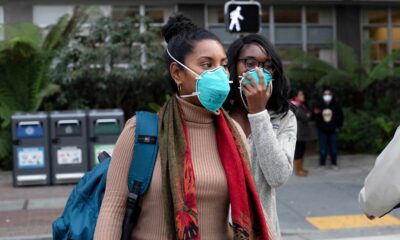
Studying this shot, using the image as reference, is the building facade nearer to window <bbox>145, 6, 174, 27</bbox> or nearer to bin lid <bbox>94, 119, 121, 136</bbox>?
window <bbox>145, 6, 174, 27</bbox>

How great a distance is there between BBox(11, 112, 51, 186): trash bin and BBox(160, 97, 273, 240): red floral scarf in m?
9.48

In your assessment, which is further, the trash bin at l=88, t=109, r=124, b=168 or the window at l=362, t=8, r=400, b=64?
the window at l=362, t=8, r=400, b=64

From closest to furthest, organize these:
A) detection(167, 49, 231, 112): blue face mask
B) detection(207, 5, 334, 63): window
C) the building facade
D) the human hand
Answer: detection(167, 49, 231, 112): blue face mask, the human hand, the building facade, detection(207, 5, 334, 63): window

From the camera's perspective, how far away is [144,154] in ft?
7.30

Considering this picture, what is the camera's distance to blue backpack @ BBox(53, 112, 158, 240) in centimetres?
221

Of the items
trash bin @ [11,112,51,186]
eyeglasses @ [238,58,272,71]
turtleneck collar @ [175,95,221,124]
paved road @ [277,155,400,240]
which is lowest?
paved road @ [277,155,400,240]

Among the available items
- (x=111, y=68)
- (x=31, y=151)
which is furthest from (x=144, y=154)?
(x=111, y=68)

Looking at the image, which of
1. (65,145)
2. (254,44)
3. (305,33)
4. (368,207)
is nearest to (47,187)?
(65,145)

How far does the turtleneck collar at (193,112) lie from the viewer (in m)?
2.40

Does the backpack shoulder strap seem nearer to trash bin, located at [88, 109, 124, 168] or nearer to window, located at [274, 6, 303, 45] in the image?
trash bin, located at [88, 109, 124, 168]

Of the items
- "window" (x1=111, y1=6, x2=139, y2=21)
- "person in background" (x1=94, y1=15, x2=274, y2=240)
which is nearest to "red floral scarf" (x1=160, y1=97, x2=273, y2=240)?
"person in background" (x1=94, y1=15, x2=274, y2=240)

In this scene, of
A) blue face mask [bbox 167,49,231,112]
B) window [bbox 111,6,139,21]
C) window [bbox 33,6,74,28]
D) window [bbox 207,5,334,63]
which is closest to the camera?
blue face mask [bbox 167,49,231,112]

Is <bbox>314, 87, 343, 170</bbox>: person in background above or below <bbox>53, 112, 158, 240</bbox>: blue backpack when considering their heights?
below

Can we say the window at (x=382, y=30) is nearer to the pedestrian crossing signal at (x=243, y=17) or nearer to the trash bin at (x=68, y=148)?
the pedestrian crossing signal at (x=243, y=17)
